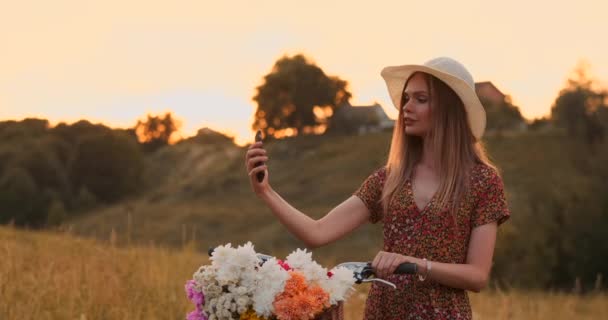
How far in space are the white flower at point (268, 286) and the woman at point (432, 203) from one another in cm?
69

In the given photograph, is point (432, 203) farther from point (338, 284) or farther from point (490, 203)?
point (338, 284)

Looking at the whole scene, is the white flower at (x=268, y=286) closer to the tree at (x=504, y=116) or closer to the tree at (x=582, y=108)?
the tree at (x=582, y=108)

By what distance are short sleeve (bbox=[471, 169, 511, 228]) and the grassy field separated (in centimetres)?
247

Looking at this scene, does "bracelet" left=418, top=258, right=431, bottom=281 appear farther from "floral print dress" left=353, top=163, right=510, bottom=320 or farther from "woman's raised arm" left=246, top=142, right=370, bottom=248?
"woman's raised arm" left=246, top=142, right=370, bottom=248

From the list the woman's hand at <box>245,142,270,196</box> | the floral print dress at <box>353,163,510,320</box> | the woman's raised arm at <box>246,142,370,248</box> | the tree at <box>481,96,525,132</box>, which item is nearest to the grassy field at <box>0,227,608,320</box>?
the woman's raised arm at <box>246,142,370,248</box>

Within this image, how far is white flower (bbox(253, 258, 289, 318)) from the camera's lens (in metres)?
2.61

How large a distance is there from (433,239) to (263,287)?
104 centimetres

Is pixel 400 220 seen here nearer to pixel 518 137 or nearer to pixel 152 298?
pixel 152 298

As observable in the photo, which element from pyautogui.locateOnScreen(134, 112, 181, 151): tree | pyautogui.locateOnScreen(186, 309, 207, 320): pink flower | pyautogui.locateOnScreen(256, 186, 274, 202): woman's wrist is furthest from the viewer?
pyautogui.locateOnScreen(134, 112, 181, 151): tree

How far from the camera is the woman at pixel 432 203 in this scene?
3.39m

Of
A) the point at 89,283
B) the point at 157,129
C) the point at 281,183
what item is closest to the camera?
the point at 89,283

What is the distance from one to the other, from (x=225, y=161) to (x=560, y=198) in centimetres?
4547

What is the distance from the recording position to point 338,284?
2.70m

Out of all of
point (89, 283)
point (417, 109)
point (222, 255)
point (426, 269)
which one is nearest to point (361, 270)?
point (426, 269)
